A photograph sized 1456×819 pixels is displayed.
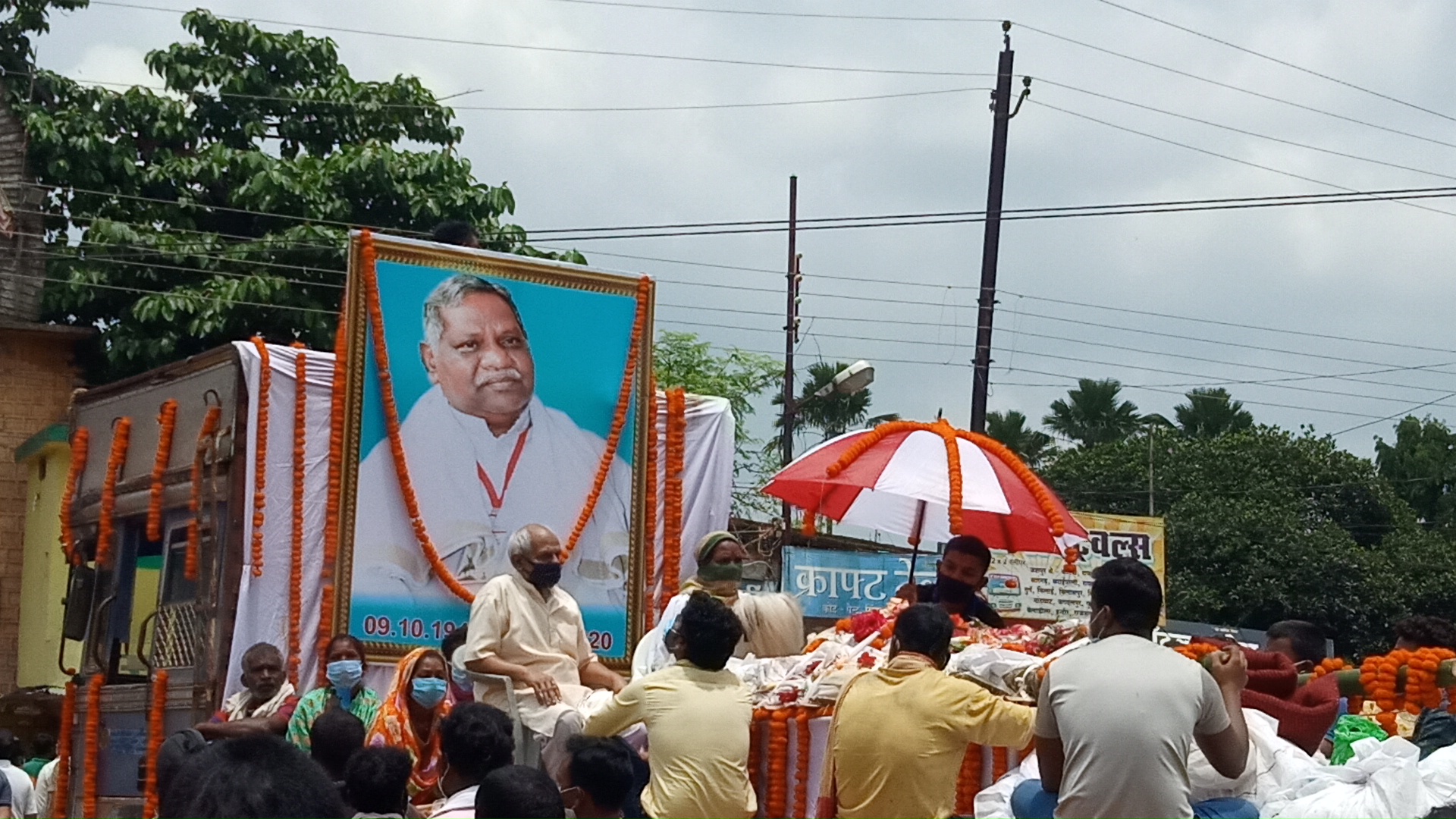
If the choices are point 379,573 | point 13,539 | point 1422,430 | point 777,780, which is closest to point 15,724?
point 13,539

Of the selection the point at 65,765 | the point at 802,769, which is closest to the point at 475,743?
the point at 802,769

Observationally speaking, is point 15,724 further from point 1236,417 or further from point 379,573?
point 1236,417

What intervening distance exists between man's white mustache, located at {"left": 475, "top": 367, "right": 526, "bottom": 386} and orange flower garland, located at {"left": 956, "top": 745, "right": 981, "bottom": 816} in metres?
4.41

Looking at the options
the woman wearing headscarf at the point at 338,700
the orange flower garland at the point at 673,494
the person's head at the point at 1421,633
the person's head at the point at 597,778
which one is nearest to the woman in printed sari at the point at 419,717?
the woman wearing headscarf at the point at 338,700

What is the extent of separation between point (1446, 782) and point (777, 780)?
2885mm

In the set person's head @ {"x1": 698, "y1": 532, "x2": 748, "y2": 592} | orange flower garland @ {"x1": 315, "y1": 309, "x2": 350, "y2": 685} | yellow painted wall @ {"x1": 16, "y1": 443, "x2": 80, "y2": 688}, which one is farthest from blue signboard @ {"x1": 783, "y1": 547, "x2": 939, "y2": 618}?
person's head @ {"x1": 698, "y1": 532, "x2": 748, "y2": 592}

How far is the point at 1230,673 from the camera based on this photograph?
Answer: 18.6ft

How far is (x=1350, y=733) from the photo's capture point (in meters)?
6.70

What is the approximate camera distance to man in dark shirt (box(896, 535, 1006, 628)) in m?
8.80

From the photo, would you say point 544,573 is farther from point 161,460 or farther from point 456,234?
point 161,460

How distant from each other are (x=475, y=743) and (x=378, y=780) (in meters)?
0.35

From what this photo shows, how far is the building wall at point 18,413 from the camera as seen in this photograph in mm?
20828

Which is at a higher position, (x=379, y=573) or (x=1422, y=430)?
(x=1422, y=430)

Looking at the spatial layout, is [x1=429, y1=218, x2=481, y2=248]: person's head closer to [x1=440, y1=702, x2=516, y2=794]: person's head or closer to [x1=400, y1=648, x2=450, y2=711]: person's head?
[x1=400, y1=648, x2=450, y2=711]: person's head
